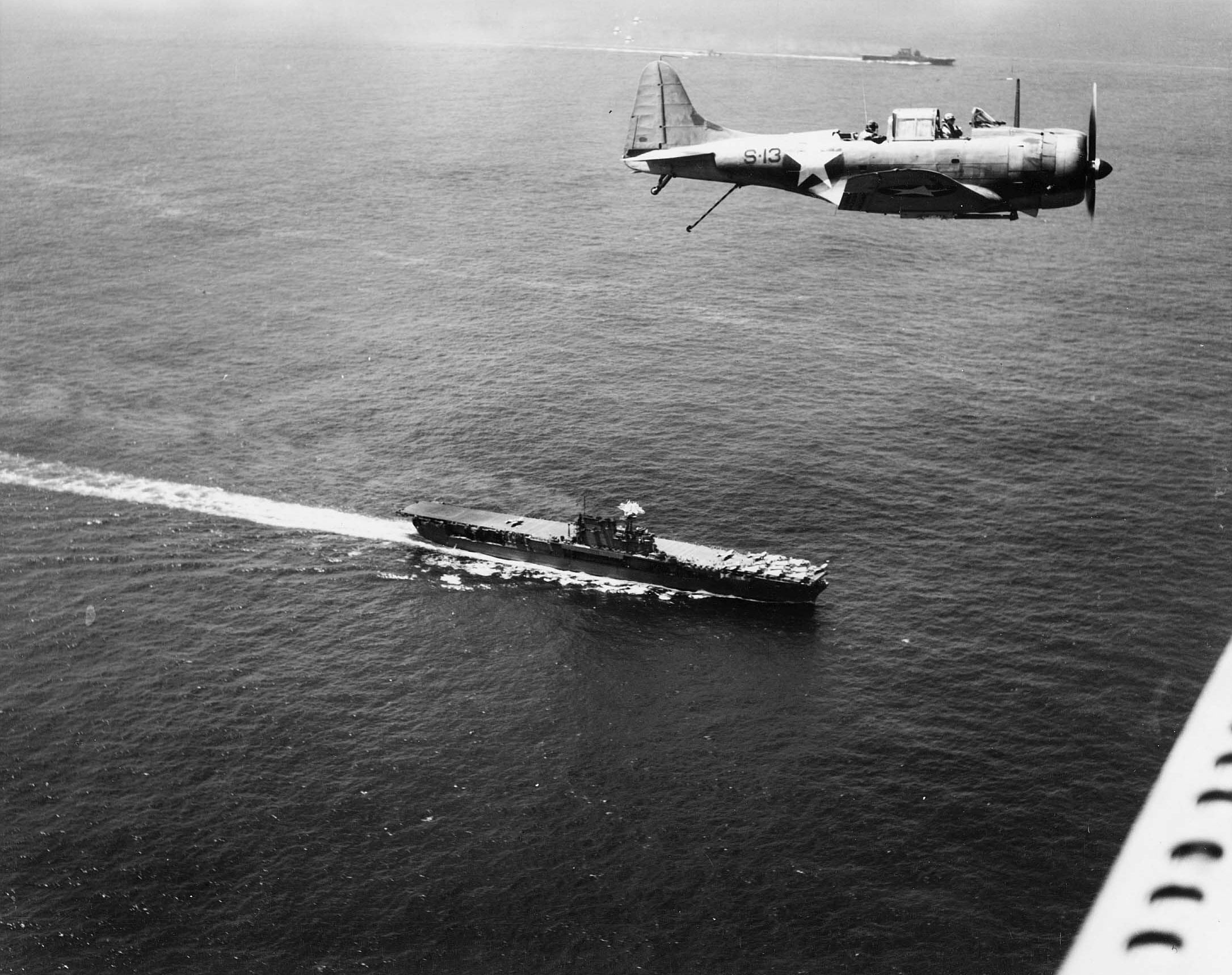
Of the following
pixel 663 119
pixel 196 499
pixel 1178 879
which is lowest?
pixel 1178 879

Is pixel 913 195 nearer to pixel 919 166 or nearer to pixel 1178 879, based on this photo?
pixel 919 166

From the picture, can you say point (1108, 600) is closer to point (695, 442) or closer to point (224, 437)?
point (695, 442)

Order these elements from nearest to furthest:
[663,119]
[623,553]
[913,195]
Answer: [913,195], [663,119], [623,553]

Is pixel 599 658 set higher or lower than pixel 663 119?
lower

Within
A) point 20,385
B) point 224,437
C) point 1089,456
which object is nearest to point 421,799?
point 224,437

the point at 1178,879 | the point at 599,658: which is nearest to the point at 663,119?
the point at 599,658

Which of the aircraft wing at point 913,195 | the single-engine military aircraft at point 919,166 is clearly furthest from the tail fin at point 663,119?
the aircraft wing at point 913,195

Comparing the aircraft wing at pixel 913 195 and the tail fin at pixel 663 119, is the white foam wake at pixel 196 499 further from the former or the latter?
the aircraft wing at pixel 913 195
